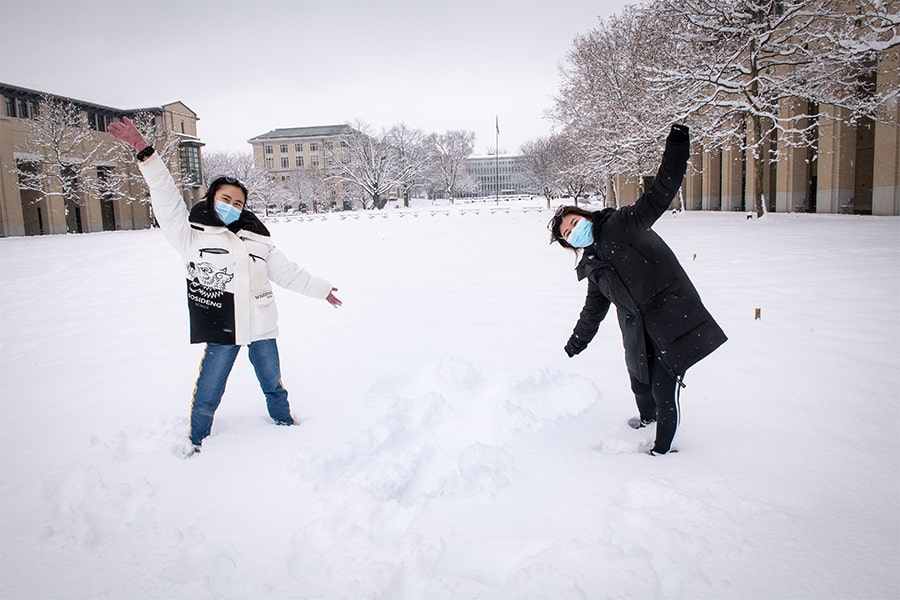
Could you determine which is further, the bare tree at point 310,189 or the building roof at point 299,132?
the building roof at point 299,132

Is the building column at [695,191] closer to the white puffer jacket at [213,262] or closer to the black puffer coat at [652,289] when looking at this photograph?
the black puffer coat at [652,289]

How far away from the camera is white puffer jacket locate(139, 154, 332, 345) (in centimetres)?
336

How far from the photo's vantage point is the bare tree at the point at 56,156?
3575 cm

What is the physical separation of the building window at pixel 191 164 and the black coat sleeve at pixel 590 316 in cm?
5640

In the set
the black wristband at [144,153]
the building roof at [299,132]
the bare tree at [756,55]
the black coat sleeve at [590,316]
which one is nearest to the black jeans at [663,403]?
the black coat sleeve at [590,316]

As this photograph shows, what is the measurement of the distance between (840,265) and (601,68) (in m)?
23.3

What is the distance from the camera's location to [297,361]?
5.62 m

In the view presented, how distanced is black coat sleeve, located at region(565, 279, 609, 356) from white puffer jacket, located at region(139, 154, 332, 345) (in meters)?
2.26

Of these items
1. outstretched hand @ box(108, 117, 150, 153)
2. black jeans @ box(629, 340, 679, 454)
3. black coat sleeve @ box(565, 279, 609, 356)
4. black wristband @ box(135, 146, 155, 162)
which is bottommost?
black jeans @ box(629, 340, 679, 454)

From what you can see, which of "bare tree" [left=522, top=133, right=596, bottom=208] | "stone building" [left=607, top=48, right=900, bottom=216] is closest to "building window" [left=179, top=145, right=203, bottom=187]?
"bare tree" [left=522, top=133, right=596, bottom=208]

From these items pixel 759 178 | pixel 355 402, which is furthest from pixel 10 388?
pixel 759 178

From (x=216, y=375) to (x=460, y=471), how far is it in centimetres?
180

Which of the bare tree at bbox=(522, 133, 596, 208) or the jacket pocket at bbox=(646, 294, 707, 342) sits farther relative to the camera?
the bare tree at bbox=(522, 133, 596, 208)

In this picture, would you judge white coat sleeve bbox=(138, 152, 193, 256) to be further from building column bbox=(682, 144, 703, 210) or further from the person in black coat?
building column bbox=(682, 144, 703, 210)
